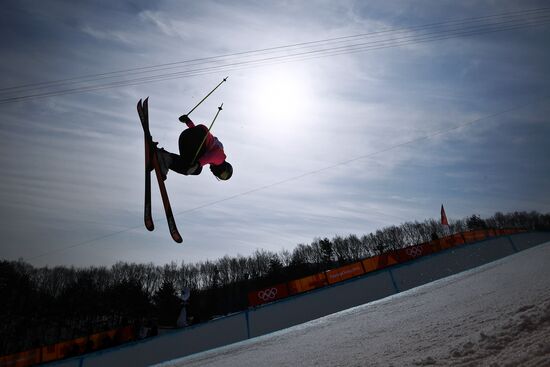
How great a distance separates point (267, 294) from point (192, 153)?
1477 centimetres

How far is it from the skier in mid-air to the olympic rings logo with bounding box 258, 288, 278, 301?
13347 millimetres

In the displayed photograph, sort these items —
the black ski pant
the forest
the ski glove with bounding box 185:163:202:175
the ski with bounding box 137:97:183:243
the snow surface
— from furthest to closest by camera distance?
the forest, the ski with bounding box 137:97:183:243, the ski glove with bounding box 185:163:202:175, the black ski pant, the snow surface

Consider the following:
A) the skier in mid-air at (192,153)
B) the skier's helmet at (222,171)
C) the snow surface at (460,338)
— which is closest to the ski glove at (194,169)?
the skier in mid-air at (192,153)

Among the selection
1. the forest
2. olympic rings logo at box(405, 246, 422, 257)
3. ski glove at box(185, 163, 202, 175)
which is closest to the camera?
ski glove at box(185, 163, 202, 175)

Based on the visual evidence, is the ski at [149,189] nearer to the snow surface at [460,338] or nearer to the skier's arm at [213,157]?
the skier's arm at [213,157]

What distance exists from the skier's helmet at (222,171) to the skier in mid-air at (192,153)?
0.91 feet

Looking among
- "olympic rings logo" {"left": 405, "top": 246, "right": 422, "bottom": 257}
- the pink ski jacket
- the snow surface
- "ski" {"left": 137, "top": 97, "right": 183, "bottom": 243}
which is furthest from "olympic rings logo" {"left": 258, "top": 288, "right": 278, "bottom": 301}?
the snow surface

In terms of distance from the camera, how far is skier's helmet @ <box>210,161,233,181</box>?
8.04 m

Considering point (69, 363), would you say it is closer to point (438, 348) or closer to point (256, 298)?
point (256, 298)

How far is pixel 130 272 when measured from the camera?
7544 centimetres

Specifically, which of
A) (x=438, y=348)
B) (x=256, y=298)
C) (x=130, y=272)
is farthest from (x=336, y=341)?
(x=130, y=272)

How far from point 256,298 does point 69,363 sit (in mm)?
9642

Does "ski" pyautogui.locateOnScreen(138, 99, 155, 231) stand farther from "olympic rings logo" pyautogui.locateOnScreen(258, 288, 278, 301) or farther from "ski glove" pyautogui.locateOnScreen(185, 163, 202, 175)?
"olympic rings logo" pyautogui.locateOnScreen(258, 288, 278, 301)

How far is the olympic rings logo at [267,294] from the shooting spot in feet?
61.1
